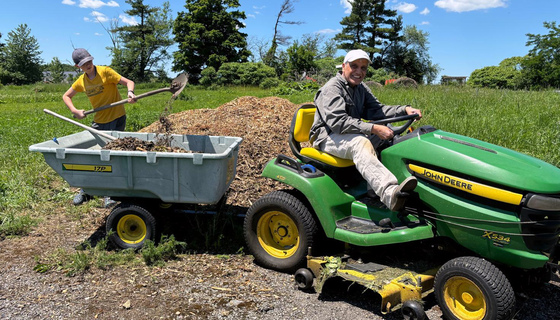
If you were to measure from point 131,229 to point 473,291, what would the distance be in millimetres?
3243

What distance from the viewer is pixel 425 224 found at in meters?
3.36

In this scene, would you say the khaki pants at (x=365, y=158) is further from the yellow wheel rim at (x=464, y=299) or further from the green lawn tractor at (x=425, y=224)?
the yellow wheel rim at (x=464, y=299)

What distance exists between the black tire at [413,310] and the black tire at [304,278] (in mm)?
818

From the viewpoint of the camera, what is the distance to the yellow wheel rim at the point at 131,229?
14.6 feet

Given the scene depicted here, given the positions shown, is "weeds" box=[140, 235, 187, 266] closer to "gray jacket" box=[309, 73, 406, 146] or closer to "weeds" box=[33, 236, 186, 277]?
"weeds" box=[33, 236, 186, 277]

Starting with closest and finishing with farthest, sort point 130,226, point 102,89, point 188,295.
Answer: point 188,295, point 130,226, point 102,89

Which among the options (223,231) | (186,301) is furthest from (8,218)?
(186,301)

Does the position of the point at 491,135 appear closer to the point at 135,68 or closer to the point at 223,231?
the point at 223,231

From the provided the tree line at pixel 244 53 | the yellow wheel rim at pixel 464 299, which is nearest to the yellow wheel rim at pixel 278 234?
the yellow wheel rim at pixel 464 299

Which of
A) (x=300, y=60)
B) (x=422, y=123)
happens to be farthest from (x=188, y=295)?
(x=300, y=60)

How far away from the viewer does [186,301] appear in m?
3.57

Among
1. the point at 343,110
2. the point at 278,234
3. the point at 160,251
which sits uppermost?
the point at 343,110

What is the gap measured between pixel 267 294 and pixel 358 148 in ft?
4.71

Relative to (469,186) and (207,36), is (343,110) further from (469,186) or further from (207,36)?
(207,36)
